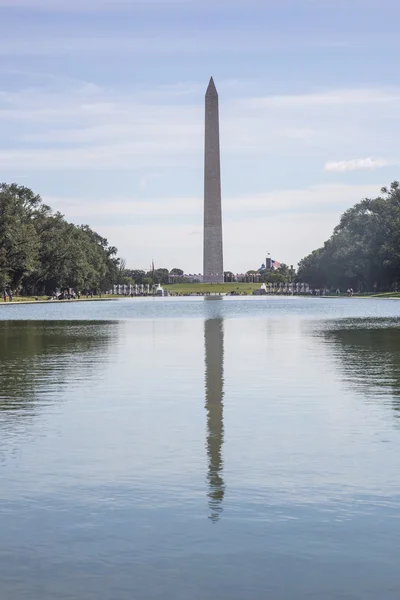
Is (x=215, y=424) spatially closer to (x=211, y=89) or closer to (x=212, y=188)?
(x=211, y=89)

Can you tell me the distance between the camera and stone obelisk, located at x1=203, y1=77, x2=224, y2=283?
490 feet

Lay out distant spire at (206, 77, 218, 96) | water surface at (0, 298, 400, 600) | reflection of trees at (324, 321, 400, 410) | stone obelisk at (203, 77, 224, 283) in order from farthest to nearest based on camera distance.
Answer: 1. stone obelisk at (203, 77, 224, 283)
2. distant spire at (206, 77, 218, 96)
3. reflection of trees at (324, 321, 400, 410)
4. water surface at (0, 298, 400, 600)

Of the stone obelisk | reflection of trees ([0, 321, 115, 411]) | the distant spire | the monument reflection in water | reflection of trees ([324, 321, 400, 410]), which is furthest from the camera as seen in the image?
the stone obelisk

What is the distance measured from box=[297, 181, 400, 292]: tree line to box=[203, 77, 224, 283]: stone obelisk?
64.8 ft

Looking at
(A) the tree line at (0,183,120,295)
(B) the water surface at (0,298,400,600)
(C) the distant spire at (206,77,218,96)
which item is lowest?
(B) the water surface at (0,298,400,600)

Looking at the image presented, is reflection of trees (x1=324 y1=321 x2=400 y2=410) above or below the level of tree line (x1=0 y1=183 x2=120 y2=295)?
below

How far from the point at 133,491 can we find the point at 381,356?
21.2 meters

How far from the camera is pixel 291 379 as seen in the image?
80.3 ft

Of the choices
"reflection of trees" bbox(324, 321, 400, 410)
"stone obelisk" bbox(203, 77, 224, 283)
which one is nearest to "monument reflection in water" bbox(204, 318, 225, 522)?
"reflection of trees" bbox(324, 321, 400, 410)

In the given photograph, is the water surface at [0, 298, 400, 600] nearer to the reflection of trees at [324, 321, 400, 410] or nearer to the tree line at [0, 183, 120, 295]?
the reflection of trees at [324, 321, 400, 410]

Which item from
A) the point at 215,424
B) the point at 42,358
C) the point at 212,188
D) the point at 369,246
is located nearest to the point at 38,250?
the point at 212,188

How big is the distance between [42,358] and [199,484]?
819 inches

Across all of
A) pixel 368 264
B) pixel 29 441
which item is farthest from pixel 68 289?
pixel 29 441

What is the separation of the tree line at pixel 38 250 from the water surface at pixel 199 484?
9299 cm
